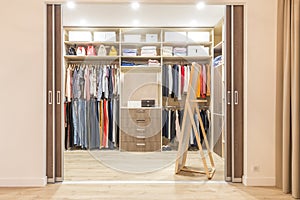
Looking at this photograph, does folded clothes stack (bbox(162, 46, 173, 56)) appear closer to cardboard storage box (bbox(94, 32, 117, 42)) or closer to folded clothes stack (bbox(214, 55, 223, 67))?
folded clothes stack (bbox(214, 55, 223, 67))

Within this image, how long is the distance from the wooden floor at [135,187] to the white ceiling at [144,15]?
2.18 metres

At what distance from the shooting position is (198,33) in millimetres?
5688

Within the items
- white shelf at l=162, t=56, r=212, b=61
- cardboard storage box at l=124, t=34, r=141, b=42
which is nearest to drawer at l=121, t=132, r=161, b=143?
white shelf at l=162, t=56, r=212, b=61

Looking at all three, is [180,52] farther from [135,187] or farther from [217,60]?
[135,187]

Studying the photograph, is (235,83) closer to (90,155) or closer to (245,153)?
(245,153)

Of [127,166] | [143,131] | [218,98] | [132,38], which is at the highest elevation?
[132,38]

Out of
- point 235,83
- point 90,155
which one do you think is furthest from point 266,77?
point 90,155

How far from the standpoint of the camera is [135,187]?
3236 millimetres

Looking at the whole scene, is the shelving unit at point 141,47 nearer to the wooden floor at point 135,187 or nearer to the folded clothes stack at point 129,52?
the folded clothes stack at point 129,52
